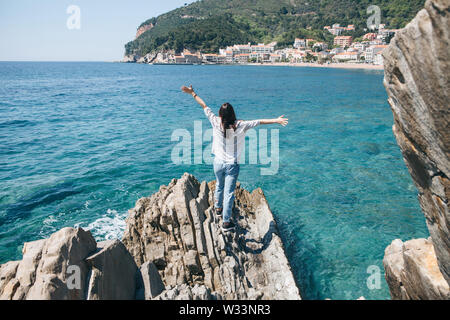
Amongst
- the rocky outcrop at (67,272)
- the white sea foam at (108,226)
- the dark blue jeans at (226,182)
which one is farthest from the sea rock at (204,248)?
the white sea foam at (108,226)

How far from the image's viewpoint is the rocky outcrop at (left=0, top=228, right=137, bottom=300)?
374 centimetres

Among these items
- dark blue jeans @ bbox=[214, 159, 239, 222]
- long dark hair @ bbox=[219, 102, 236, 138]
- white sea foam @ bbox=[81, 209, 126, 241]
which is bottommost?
white sea foam @ bbox=[81, 209, 126, 241]

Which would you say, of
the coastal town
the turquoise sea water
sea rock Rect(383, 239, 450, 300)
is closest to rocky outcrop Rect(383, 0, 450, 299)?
sea rock Rect(383, 239, 450, 300)

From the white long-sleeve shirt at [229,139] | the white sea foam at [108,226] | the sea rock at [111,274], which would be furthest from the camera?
the white sea foam at [108,226]

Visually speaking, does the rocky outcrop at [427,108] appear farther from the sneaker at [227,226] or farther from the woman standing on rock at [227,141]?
the sneaker at [227,226]

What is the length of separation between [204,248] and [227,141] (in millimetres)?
2643

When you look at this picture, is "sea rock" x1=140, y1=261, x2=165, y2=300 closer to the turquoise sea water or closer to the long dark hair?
the long dark hair

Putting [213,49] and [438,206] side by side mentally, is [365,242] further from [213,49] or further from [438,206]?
[213,49]

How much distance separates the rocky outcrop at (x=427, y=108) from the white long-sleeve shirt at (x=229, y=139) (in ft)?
8.31

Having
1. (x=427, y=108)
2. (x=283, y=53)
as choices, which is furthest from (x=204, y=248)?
(x=283, y=53)

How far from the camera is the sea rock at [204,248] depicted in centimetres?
580

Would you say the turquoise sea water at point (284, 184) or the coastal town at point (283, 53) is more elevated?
the coastal town at point (283, 53)

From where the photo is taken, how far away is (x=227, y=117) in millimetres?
5141

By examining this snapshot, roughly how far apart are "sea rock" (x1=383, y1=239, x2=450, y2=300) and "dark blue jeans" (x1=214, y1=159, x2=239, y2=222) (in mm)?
3761
